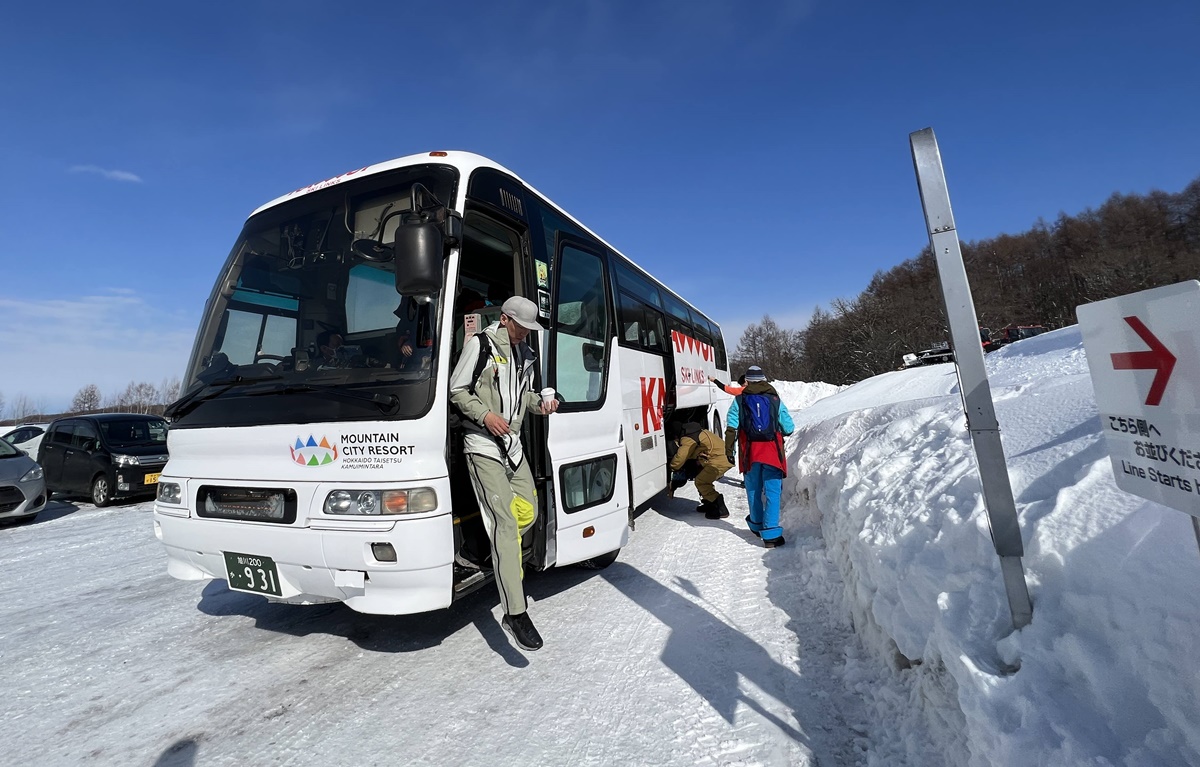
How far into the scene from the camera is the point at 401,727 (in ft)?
9.16

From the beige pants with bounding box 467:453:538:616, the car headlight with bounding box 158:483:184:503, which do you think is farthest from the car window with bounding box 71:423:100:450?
the beige pants with bounding box 467:453:538:616

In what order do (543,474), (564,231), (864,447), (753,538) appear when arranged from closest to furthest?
(543,474) → (564,231) → (864,447) → (753,538)

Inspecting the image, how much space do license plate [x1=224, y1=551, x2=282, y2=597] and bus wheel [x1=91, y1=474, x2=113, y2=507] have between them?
9704mm

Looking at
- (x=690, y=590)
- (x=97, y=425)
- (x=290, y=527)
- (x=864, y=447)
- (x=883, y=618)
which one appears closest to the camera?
(x=883, y=618)

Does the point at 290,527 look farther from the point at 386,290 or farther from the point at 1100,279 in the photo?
the point at 1100,279

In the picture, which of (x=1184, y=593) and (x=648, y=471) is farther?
(x=648, y=471)

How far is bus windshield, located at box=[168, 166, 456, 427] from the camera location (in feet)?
10.6

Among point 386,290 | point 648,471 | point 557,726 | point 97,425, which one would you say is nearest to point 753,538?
point 648,471

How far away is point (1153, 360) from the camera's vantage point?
1562 mm

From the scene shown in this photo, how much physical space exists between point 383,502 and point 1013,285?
8191 cm

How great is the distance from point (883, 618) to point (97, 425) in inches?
546

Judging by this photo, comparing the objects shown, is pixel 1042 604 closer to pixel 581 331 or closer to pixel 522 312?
pixel 522 312

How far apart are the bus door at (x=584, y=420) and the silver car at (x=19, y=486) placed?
10343mm

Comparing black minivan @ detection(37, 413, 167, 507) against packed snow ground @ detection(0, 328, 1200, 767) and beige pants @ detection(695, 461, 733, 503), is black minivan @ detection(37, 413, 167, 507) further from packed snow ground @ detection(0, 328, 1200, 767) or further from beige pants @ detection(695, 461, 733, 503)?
beige pants @ detection(695, 461, 733, 503)
